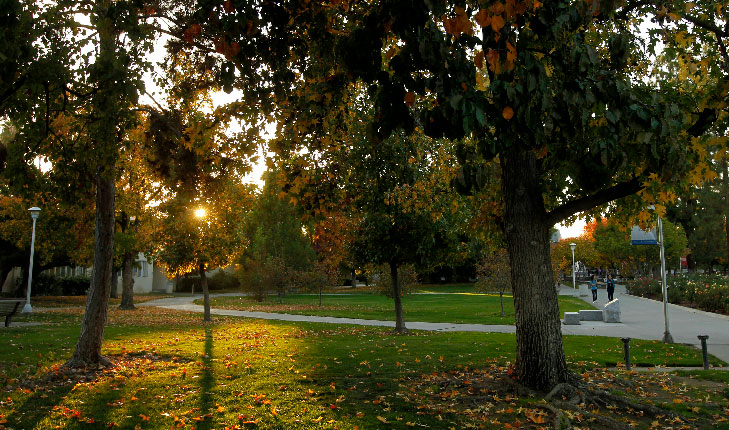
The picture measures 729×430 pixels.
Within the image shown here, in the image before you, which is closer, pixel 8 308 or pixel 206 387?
pixel 206 387

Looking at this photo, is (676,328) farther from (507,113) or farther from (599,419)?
(507,113)

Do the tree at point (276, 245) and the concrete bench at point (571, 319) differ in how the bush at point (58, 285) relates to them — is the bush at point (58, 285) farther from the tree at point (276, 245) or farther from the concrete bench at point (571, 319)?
the concrete bench at point (571, 319)

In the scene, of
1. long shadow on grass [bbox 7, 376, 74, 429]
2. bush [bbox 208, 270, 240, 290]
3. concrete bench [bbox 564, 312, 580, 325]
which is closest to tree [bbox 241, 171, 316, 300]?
bush [bbox 208, 270, 240, 290]

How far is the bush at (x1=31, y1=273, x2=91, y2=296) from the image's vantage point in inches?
1546

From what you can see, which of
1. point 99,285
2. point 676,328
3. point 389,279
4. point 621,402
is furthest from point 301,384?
point 389,279

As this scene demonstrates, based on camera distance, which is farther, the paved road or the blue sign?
the blue sign

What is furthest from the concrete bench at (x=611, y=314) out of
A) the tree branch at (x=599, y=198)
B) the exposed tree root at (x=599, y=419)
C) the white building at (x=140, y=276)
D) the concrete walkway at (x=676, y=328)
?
the white building at (x=140, y=276)

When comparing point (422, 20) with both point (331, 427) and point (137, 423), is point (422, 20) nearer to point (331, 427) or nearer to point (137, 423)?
point (331, 427)

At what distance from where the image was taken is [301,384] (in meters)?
7.33

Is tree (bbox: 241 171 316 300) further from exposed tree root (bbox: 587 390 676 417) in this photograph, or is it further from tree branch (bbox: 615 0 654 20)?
exposed tree root (bbox: 587 390 676 417)

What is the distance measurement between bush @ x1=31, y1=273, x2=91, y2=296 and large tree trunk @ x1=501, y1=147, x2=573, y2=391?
3855 cm

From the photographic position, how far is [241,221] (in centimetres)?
1950

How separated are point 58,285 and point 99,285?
37.0 m

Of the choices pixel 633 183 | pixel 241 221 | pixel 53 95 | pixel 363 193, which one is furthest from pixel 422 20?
pixel 241 221
